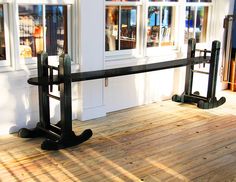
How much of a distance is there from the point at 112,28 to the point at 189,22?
57.8 inches

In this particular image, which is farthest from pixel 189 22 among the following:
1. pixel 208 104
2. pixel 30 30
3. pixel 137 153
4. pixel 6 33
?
pixel 6 33

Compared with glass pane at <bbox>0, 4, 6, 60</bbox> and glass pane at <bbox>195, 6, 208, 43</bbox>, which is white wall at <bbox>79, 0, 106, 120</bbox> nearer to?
glass pane at <bbox>0, 4, 6, 60</bbox>

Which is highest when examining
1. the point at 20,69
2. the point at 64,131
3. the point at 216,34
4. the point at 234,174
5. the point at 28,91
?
the point at 216,34

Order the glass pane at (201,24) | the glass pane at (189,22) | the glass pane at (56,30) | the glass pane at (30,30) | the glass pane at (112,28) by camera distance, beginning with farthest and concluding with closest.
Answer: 1. the glass pane at (201,24)
2. the glass pane at (189,22)
3. the glass pane at (112,28)
4. the glass pane at (56,30)
5. the glass pane at (30,30)

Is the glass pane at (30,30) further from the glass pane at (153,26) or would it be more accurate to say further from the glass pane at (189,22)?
the glass pane at (189,22)

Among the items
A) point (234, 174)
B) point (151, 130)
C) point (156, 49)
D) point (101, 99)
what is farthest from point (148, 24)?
point (234, 174)

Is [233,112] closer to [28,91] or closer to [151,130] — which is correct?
[151,130]

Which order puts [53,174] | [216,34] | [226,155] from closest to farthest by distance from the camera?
[53,174] < [226,155] < [216,34]

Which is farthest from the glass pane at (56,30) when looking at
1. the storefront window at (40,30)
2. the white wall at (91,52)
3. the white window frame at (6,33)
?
the white window frame at (6,33)

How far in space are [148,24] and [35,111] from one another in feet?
6.53

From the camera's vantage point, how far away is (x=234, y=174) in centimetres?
305

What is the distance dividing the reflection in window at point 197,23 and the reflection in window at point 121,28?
1.05 meters

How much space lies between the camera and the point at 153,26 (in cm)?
497

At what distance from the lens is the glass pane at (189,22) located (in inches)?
209
